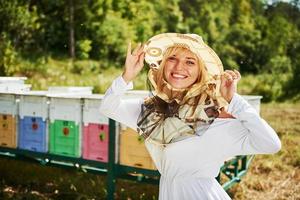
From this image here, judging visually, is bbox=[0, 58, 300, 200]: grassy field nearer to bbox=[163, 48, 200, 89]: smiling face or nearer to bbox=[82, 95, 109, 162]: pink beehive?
bbox=[82, 95, 109, 162]: pink beehive

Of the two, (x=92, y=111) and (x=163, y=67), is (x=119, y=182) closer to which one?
(x=92, y=111)

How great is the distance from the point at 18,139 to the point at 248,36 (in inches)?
1154

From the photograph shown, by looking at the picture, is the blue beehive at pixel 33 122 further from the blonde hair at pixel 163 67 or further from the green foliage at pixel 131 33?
the green foliage at pixel 131 33

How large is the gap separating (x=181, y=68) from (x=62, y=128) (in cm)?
303

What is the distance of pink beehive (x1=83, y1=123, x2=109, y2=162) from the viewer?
179 inches

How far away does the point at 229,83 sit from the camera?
184cm

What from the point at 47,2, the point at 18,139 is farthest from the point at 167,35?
the point at 47,2

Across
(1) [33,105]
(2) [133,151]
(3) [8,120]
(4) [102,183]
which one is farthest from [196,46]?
(4) [102,183]

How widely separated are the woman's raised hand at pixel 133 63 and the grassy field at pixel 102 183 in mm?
3283

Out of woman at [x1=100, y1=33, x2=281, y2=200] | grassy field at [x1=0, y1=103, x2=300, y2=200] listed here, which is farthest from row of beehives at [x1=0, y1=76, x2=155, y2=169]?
woman at [x1=100, y1=33, x2=281, y2=200]

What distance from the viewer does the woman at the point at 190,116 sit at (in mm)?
1876

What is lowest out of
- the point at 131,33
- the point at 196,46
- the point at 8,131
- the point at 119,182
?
the point at 119,182

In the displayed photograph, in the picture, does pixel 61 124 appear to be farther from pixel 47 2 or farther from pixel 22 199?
pixel 47 2

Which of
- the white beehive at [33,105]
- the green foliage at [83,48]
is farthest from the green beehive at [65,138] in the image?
the green foliage at [83,48]
